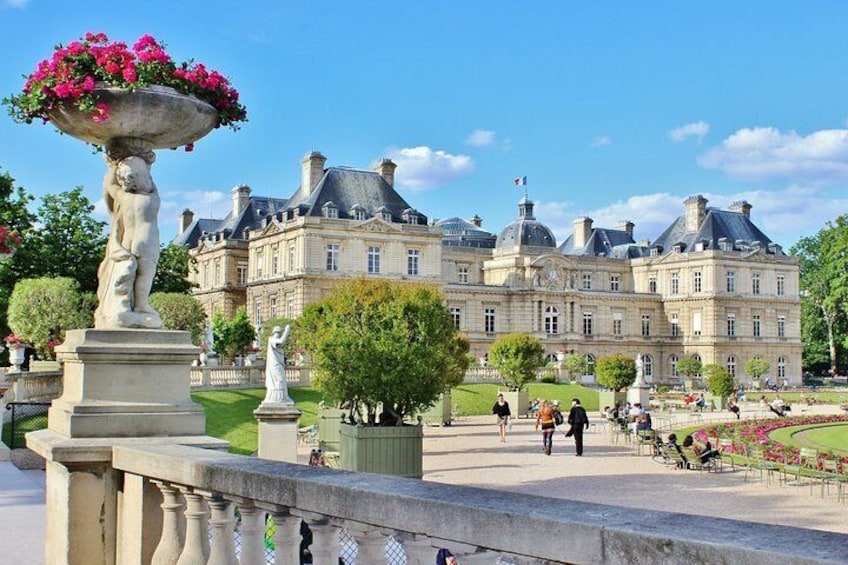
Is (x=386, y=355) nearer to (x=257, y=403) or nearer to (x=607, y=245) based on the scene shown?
(x=257, y=403)

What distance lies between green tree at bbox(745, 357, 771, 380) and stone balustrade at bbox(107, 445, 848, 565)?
69.2 metres

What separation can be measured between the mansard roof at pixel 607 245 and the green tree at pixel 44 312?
5453cm

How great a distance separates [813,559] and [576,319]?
228ft

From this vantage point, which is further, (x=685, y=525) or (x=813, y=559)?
(x=685, y=525)

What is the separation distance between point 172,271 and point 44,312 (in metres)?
12.5

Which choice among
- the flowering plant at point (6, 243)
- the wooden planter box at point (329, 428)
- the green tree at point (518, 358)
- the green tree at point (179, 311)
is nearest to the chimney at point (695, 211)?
the green tree at point (518, 358)

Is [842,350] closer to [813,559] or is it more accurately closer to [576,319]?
[576,319]

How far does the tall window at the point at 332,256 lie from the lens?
57562 mm

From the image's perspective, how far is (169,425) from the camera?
5.40 meters

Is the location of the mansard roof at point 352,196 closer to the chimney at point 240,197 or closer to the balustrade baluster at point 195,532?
the chimney at point 240,197

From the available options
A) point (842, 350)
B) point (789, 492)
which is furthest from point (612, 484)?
point (842, 350)

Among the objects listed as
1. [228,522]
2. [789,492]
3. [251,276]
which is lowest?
[789,492]

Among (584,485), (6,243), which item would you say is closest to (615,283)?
(584,485)

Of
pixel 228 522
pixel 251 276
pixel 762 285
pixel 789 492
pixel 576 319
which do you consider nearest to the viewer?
pixel 228 522
